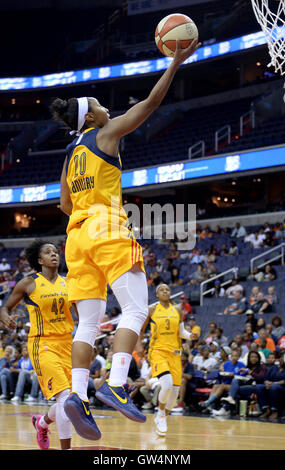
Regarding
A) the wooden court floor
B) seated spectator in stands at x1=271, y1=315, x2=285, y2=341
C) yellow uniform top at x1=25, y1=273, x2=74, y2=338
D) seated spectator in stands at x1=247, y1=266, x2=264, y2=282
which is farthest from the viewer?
seated spectator in stands at x1=247, y1=266, x2=264, y2=282

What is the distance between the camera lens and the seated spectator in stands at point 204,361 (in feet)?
43.2

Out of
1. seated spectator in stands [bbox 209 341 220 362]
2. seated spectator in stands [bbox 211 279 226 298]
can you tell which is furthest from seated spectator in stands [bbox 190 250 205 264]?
seated spectator in stands [bbox 209 341 220 362]

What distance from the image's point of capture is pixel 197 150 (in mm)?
26609

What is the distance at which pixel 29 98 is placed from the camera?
3634 centimetres

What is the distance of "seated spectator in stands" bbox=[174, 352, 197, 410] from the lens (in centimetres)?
1284

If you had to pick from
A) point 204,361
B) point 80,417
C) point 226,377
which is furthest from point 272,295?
point 80,417

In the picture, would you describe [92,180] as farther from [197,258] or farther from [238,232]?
[238,232]

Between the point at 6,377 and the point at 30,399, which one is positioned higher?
the point at 6,377

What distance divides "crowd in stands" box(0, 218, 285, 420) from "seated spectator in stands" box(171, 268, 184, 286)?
25mm

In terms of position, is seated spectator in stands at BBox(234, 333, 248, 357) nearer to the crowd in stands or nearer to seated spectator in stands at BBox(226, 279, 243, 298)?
the crowd in stands

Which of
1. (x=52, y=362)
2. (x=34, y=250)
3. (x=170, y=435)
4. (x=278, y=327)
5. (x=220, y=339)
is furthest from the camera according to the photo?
(x=220, y=339)

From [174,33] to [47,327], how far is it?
3.16 metres
